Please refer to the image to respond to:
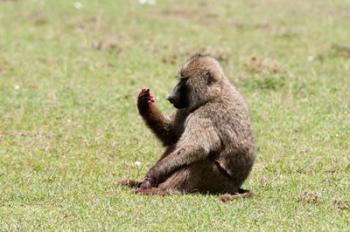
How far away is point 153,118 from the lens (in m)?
8.14

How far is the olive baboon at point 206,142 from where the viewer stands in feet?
24.9

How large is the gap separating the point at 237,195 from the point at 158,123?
1.03 meters

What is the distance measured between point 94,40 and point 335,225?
10.1 meters

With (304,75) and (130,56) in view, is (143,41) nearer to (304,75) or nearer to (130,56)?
(130,56)

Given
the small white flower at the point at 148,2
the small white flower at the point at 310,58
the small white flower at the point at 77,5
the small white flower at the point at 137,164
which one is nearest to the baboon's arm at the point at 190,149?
the small white flower at the point at 137,164

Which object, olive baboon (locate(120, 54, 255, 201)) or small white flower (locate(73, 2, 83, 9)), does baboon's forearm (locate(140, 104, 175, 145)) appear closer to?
olive baboon (locate(120, 54, 255, 201))

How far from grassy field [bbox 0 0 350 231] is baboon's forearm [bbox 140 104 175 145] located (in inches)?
24.7

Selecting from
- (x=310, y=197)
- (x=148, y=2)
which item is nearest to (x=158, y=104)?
(x=310, y=197)

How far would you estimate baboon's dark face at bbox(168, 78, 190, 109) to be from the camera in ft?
26.1

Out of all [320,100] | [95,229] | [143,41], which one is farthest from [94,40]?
[95,229]

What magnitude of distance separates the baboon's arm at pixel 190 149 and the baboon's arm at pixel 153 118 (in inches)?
17.6

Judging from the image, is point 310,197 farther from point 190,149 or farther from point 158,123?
point 158,123

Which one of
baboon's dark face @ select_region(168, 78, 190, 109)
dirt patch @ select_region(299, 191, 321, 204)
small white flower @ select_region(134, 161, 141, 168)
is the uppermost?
baboon's dark face @ select_region(168, 78, 190, 109)

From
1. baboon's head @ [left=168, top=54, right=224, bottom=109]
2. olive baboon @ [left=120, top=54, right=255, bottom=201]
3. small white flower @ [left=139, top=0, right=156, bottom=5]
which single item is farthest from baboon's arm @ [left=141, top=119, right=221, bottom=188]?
small white flower @ [left=139, top=0, right=156, bottom=5]
